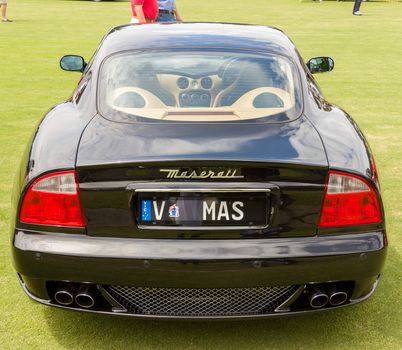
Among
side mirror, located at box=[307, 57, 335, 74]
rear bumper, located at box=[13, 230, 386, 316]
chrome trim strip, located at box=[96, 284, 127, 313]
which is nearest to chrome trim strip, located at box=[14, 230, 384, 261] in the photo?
rear bumper, located at box=[13, 230, 386, 316]

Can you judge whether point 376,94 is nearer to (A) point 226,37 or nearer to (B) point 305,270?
(A) point 226,37

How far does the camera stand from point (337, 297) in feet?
11.6

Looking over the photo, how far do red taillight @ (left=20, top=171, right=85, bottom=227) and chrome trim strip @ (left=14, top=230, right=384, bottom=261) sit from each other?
0.24 ft

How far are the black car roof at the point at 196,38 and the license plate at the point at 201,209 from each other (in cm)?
137

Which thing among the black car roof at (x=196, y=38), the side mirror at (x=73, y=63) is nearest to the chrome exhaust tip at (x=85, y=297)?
the black car roof at (x=196, y=38)

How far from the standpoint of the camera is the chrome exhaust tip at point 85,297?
3.41 m

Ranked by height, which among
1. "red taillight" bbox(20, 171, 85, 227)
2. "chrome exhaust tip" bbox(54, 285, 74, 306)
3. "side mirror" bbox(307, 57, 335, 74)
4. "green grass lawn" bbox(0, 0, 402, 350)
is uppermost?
"red taillight" bbox(20, 171, 85, 227)

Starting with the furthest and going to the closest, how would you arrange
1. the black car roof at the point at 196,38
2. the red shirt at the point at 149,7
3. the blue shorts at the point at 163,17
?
the blue shorts at the point at 163,17, the red shirt at the point at 149,7, the black car roof at the point at 196,38

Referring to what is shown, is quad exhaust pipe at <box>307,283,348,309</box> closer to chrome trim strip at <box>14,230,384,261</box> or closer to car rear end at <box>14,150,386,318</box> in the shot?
car rear end at <box>14,150,386,318</box>

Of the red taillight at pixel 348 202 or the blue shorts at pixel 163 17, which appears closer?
the red taillight at pixel 348 202

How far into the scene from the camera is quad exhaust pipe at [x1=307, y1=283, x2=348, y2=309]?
11.3ft

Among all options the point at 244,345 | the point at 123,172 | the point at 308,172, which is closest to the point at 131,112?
the point at 123,172

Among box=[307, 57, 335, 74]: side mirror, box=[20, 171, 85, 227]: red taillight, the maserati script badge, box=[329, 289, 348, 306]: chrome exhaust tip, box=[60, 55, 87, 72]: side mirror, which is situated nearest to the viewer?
the maserati script badge

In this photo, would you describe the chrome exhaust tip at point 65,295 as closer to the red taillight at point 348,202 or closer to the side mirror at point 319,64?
the red taillight at point 348,202
